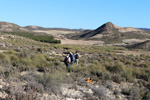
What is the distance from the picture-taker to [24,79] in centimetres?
957

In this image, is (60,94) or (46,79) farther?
(46,79)

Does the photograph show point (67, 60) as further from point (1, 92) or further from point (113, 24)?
point (113, 24)

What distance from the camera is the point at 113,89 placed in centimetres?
999

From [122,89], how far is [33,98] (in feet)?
18.1

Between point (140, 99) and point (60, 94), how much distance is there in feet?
13.1

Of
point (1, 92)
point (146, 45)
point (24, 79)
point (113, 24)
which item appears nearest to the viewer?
point (1, 92)

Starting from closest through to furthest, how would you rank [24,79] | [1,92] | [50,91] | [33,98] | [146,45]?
1. [33,98]
2. [1,92]
3. [50,91]
4. [24,79]
5. [146,45]

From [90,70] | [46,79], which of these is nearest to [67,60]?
[90,70]

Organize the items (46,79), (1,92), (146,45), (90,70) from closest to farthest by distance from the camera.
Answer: (1,92), (46,79), (90,70), (146,45)

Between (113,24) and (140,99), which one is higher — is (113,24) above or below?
above

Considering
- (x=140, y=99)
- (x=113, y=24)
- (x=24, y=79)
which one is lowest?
(x=140, y=99)

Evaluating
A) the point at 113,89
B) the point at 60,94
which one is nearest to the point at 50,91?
the point at 60,94

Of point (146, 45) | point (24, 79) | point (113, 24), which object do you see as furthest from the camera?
point (113, 24)

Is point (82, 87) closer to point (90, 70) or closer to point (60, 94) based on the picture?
point (60, 94)
